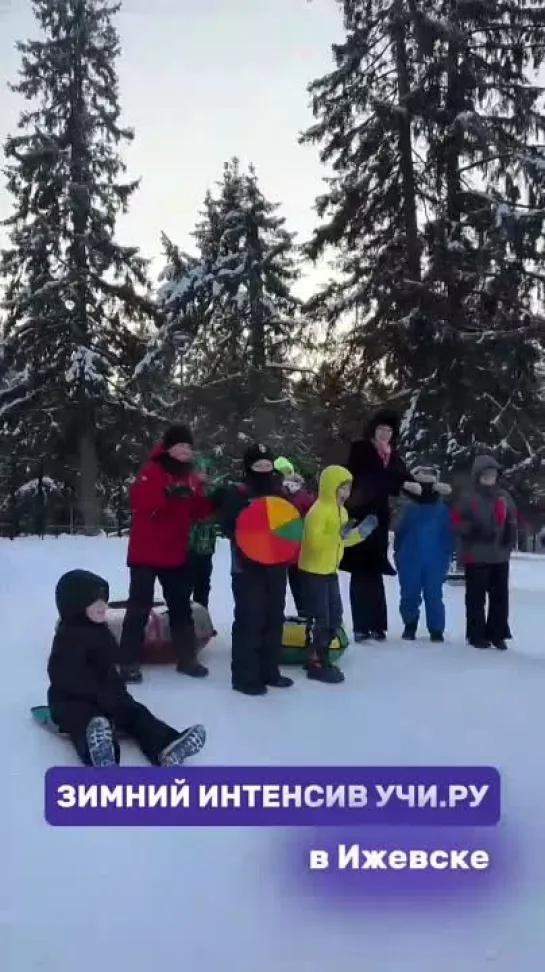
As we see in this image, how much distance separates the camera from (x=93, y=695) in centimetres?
427

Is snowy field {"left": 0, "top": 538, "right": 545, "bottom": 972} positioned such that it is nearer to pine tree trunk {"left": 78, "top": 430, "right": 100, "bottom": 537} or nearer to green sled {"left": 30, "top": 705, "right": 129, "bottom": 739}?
green sled {"left": 30, "top": 705, "right": 129, "bottom": 739}

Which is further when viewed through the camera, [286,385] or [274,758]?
[286,385]

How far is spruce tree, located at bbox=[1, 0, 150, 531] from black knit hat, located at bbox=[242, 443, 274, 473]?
54.7ft

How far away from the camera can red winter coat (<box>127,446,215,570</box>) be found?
Answer: 5.86m

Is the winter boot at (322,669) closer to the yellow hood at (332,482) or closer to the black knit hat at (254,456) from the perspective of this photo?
the yellow hood at (332,482)

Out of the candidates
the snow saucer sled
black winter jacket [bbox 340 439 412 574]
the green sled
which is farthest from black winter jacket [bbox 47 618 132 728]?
black winter jacket [bbox 340 439 412 574]

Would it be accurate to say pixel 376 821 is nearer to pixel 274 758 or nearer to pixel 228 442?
pixel 274 758

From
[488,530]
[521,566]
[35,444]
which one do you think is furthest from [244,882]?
[35,444]

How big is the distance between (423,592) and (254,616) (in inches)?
94.4

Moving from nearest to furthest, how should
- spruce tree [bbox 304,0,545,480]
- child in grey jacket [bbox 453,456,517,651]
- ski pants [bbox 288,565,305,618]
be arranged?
ski pants [bbox 288,565,305,618], child in grey jacket [bbox 453,456,517,651], spruce tree [bbox 304,0,545,480]

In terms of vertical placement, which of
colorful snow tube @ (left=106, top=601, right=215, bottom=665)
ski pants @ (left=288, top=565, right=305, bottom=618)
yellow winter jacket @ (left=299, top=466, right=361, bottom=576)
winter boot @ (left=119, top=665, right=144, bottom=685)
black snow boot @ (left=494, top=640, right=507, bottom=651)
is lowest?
black snow boot @ (left=494, top=640, right=507, bottom=651)

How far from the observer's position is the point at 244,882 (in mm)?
3213

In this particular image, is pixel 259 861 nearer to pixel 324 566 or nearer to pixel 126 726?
pixel 126 726

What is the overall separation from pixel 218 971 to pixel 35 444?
836 inches
